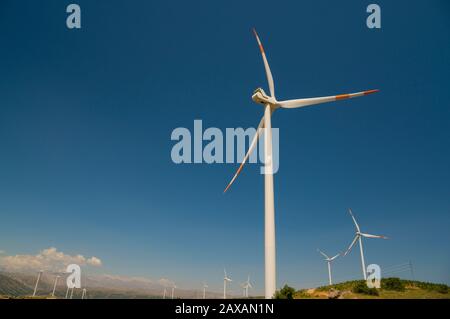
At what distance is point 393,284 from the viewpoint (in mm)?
56750

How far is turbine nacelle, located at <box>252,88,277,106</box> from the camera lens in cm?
4772

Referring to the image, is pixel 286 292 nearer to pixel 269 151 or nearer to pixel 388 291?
pixel 269 151

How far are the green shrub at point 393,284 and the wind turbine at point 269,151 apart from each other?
1475 inches

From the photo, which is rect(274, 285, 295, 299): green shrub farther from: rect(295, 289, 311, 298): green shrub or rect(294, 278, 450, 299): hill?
rect(295, 289, 311, 298): green shrub

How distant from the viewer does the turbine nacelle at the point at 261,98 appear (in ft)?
157

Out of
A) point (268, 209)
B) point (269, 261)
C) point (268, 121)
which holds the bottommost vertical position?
point (269, 261)

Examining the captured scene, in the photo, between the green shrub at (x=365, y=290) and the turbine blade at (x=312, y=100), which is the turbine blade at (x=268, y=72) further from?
the green shrub at (x=365, y=290)

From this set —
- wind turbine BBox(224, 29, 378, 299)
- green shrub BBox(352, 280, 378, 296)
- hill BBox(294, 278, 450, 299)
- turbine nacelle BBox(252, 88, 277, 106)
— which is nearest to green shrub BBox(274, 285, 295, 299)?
wind turbine BBox(224, 29, 378, 299)

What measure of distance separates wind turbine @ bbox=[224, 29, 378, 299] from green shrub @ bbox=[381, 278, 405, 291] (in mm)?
37459

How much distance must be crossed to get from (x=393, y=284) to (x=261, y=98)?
46357 millimetres
